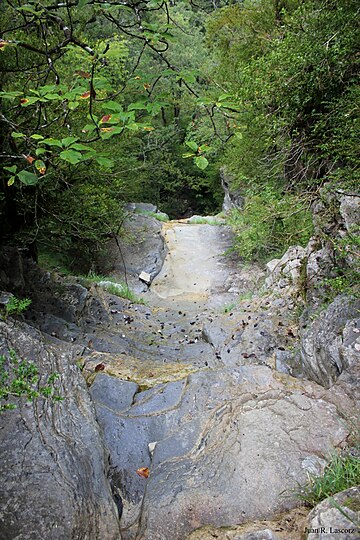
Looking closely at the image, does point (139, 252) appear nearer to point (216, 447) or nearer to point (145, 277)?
point (145, 277)

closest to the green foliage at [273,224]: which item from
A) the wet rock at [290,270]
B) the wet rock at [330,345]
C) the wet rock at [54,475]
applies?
the wet rock at [290,270]

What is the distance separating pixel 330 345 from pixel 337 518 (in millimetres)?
1856

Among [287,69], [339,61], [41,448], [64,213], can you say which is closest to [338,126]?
[339,61]

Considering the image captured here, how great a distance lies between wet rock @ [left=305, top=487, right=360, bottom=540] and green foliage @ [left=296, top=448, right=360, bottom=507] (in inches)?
10.1

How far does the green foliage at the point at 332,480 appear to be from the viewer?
1.98m

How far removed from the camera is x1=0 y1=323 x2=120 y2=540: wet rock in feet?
6.60

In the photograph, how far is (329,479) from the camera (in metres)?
2.04

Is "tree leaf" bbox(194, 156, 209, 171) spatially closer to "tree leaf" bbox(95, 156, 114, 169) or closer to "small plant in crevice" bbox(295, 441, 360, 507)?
"tree leaf" bbox(95, 156, 114, 169)

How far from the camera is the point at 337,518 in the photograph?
160 centimetres

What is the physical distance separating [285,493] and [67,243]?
19.0 ft

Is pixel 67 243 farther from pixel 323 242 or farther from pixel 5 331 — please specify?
pixel 323 242

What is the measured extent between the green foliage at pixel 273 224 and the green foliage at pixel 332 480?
317 centimetres

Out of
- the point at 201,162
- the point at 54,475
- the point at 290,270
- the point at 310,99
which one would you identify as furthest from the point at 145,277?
the point at 201,162

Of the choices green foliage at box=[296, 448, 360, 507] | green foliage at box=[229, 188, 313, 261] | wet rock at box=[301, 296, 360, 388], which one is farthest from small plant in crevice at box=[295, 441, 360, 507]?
green foliage at box=[229, 188, 313, 261]
